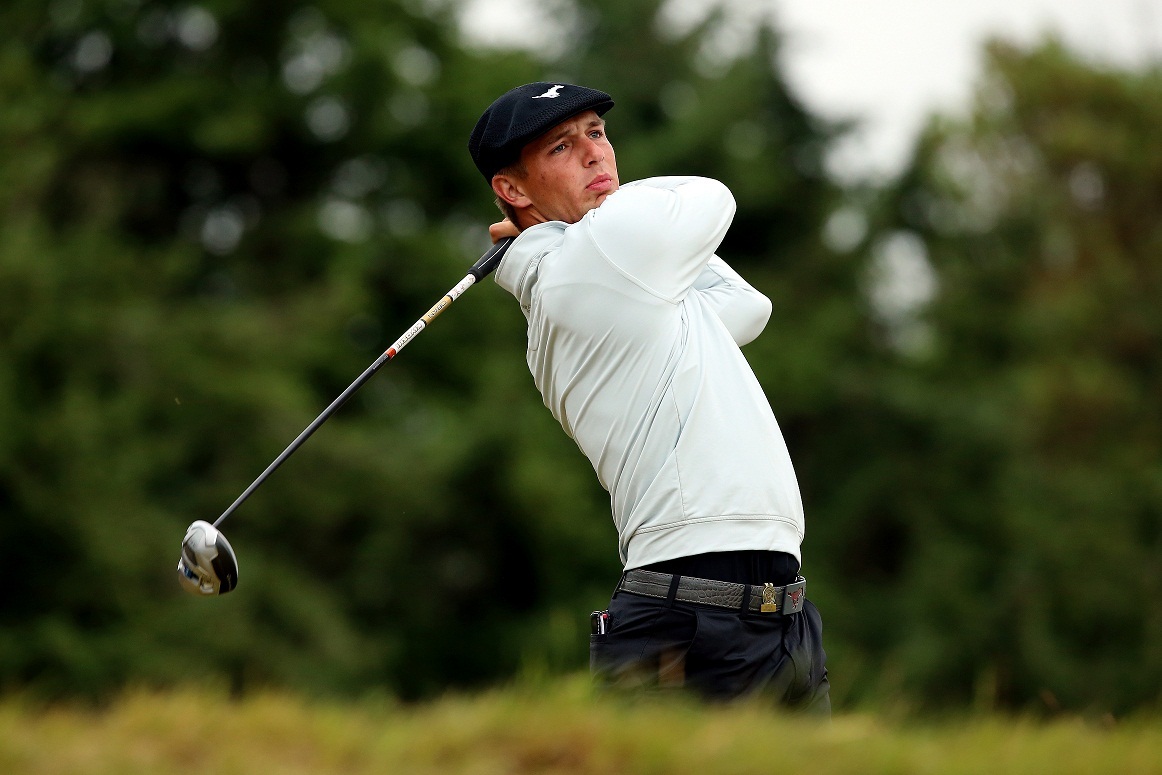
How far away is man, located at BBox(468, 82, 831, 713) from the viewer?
3660 mm

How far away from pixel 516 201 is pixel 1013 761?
197 cm

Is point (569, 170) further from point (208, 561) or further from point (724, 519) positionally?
point (208, 561)

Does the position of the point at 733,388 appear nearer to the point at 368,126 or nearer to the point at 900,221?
the point at 368,126

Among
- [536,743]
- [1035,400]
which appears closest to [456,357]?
[1035,400]

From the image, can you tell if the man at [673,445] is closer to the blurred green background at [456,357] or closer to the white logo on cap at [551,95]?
the white logo on cap at [551,95]

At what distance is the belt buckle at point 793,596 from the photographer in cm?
371

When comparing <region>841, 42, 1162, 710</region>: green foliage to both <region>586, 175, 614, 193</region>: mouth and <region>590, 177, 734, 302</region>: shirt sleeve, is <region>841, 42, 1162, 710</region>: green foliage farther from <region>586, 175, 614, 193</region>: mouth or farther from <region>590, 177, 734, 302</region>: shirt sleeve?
<region>590, 177, 734, 302</region>: shirt sleeve

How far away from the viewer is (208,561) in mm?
4102

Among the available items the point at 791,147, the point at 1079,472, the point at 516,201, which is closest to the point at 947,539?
the point at 1079,472

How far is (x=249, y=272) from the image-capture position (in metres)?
21.4

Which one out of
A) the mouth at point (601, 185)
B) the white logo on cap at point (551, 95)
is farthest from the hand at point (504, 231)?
the white logo on cap at point (551, 95)

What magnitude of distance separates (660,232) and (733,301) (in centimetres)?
46

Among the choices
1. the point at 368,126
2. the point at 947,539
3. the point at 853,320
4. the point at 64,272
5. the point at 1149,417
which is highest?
the point at 368,126

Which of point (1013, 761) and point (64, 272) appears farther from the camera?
point (64, 272)
